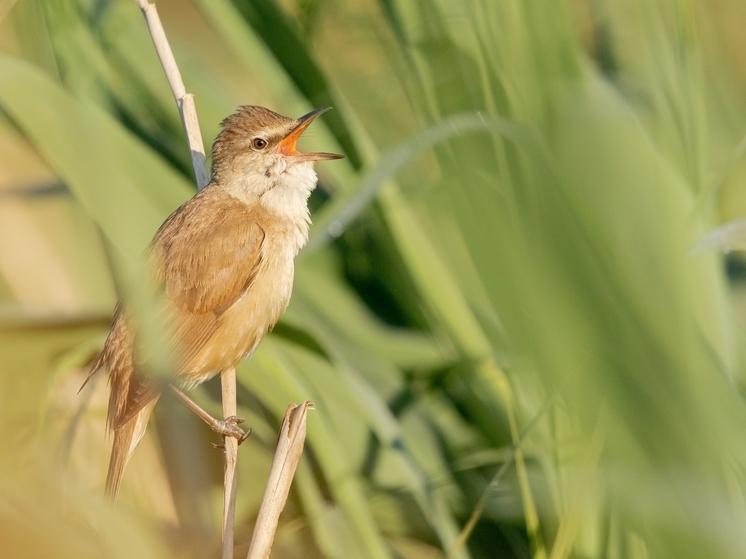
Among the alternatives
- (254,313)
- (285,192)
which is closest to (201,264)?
(254,313)

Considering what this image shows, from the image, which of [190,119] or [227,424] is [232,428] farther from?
[190,119]

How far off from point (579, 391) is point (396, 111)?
132 cm

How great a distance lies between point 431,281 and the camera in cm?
210

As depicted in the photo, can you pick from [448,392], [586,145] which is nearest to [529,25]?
[586,145]

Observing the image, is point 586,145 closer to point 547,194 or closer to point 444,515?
point 547,194

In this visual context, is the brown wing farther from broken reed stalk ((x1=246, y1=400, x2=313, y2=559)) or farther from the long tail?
broken reed stalk ((x1=246, y1=400, x2=313, y2=559))

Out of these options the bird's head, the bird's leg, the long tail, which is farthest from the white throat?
the long tail


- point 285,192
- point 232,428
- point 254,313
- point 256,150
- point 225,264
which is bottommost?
point 232,428

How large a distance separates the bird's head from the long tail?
2.48 feet

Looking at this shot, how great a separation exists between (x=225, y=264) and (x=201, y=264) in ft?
0.22

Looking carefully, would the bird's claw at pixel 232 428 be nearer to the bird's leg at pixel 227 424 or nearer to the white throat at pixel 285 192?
the bird's leg at pixel 227 424

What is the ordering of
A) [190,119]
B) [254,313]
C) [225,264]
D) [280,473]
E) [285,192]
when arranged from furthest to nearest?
[285,192] < [225,264] < [254,313] < [190,119] < [280,473]

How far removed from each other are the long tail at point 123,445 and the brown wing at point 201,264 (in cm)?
18

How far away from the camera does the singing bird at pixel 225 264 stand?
7.15 feet
